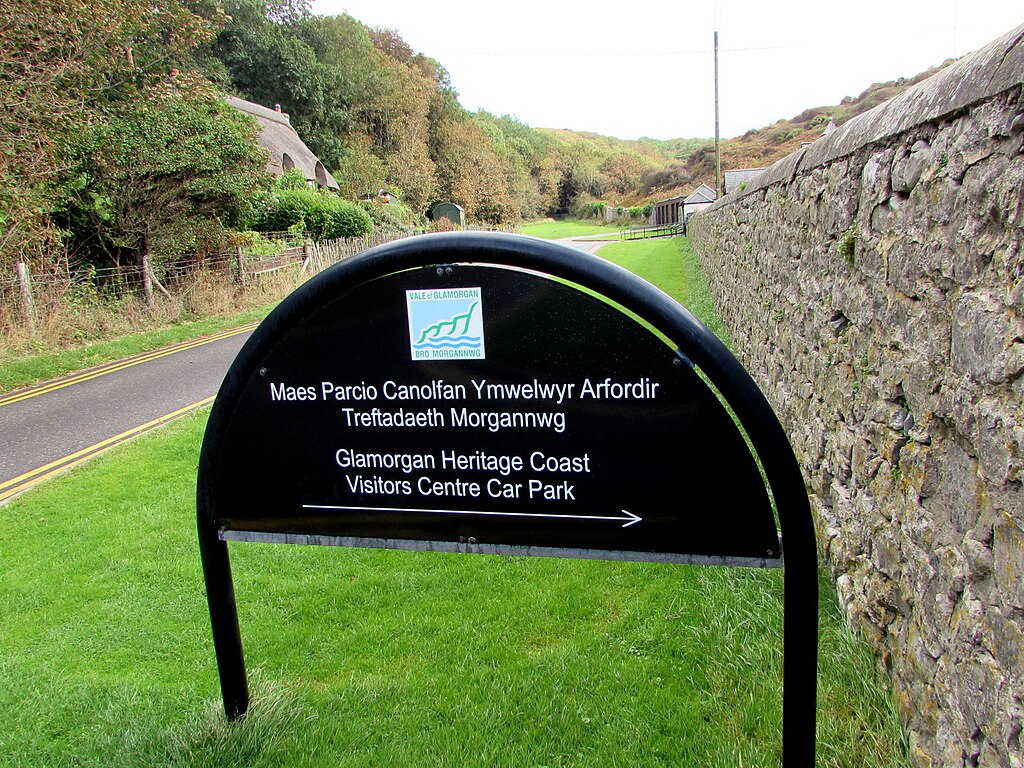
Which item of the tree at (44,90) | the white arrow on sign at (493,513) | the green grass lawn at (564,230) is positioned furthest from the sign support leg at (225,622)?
the green grass lawn at (564,230)

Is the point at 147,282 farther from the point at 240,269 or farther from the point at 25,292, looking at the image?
the point at 25,292

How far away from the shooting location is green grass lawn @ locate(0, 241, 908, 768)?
102 inches

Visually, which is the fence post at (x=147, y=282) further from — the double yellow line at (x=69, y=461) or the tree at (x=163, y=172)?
the double yellow line at (x=69, y=461)

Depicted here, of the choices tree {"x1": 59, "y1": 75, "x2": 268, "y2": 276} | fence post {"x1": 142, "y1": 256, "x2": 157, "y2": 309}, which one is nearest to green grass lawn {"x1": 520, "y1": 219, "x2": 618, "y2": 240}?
tree {"x1": 59, "y1": 75, "x2": 268, "y2": 276}

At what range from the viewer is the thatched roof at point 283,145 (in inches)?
1638

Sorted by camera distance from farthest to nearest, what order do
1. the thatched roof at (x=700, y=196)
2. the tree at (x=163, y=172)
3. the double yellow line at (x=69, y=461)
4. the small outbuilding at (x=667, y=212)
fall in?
the small outbuilding at (x=667, y=212) → the thatched roof at (x=700, y=196) → the tree at (x=163, y=172) → the double yellow line at (x=69, y=461)

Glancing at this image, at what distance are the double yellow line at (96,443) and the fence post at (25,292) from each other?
86.3 inches

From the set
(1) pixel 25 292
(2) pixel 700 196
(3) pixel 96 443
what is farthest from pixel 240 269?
(2) pixel 700 196

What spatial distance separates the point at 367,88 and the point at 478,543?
70.6m

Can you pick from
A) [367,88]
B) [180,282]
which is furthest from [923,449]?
[367,88]

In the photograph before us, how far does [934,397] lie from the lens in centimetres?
219

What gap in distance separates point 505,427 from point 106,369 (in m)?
11.7

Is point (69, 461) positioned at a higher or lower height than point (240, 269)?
lower

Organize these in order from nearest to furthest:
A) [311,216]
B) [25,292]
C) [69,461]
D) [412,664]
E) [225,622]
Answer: [225,622] < [412,664] < [69,461] < [25,292] < [311,216]
